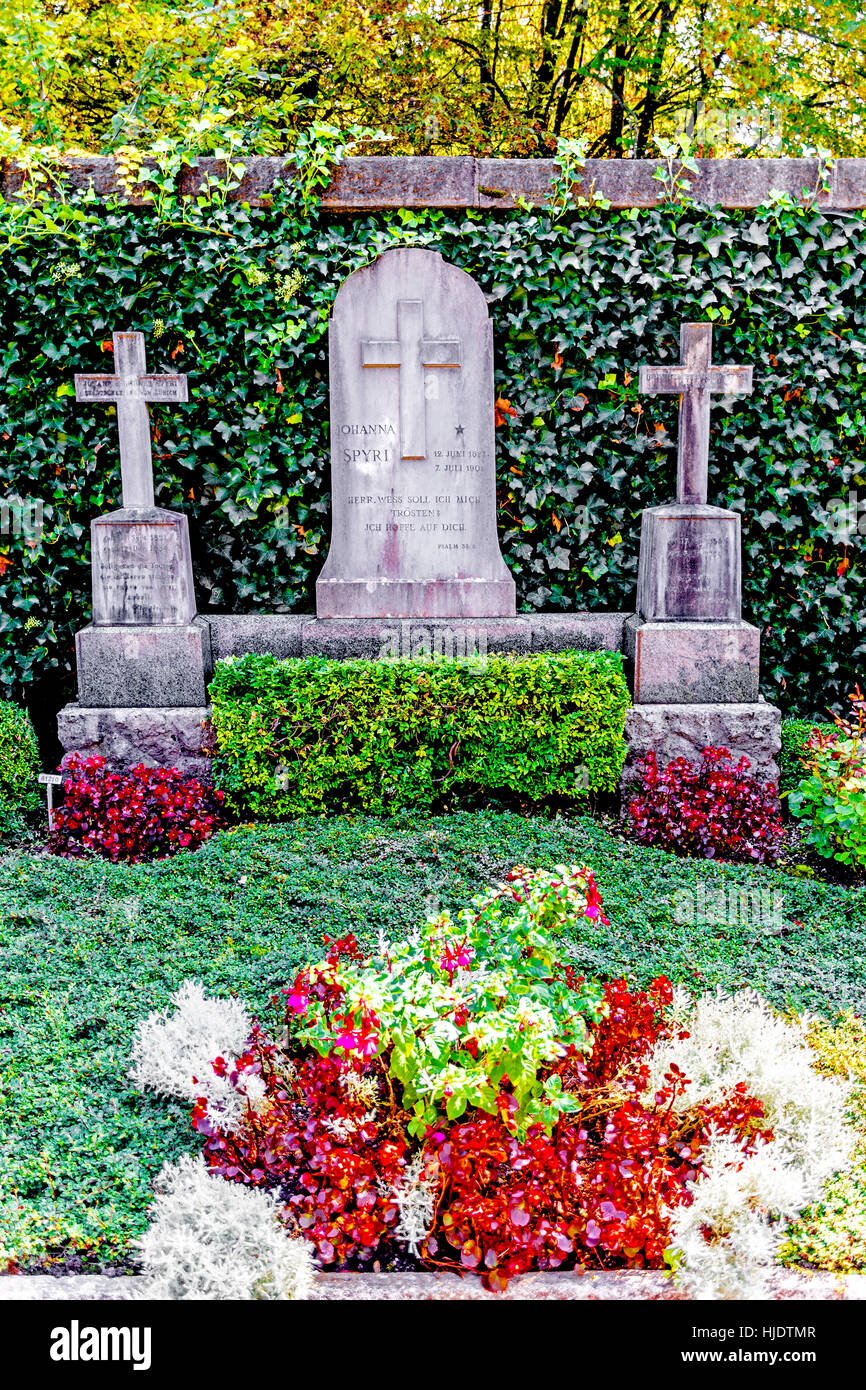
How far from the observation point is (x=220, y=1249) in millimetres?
2180

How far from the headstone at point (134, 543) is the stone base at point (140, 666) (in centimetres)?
10

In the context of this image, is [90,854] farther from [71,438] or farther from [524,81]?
[524,81]

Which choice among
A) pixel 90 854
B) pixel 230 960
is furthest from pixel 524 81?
pixel 230 960

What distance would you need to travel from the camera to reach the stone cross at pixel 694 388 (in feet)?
18.9

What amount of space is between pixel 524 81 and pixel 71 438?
804 cm

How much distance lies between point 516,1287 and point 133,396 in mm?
4951

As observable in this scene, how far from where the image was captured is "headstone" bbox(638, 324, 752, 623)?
5730 millimetres

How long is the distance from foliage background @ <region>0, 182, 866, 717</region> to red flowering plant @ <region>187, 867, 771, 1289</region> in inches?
155
